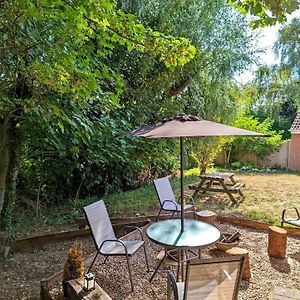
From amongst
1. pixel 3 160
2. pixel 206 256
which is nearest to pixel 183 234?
pixel 206 256

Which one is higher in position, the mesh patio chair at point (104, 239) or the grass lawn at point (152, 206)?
the mesh patio chair at point (104, 239)

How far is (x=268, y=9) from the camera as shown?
116 inches

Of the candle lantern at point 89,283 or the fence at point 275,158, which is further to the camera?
the fence at point 275,158

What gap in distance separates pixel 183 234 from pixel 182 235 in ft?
0.11

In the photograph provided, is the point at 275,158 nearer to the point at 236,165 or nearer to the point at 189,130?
the point at 236,165

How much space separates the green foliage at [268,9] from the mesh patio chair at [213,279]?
2.08 meters

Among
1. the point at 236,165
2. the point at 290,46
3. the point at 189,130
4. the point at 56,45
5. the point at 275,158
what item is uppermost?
the point at 290,46

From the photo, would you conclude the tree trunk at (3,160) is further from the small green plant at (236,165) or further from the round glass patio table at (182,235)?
the small green plant at (236,165)

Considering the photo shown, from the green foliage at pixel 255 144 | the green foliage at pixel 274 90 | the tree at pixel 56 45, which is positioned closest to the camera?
the tree at pixel 56 45

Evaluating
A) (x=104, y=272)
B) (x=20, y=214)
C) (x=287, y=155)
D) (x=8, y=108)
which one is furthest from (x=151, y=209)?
(x=287, y=155)

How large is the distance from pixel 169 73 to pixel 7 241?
498 cm

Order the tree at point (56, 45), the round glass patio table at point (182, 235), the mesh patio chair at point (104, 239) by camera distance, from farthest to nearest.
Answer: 1. the mesh patio chair at point (104, 239)
2. the tree at point (56, 45)
3. the round glass patio table at point (182, 235)

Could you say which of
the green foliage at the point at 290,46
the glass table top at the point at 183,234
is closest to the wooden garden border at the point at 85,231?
the glass table top at the point at 183,234

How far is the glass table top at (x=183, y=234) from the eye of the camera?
9.87 feet
